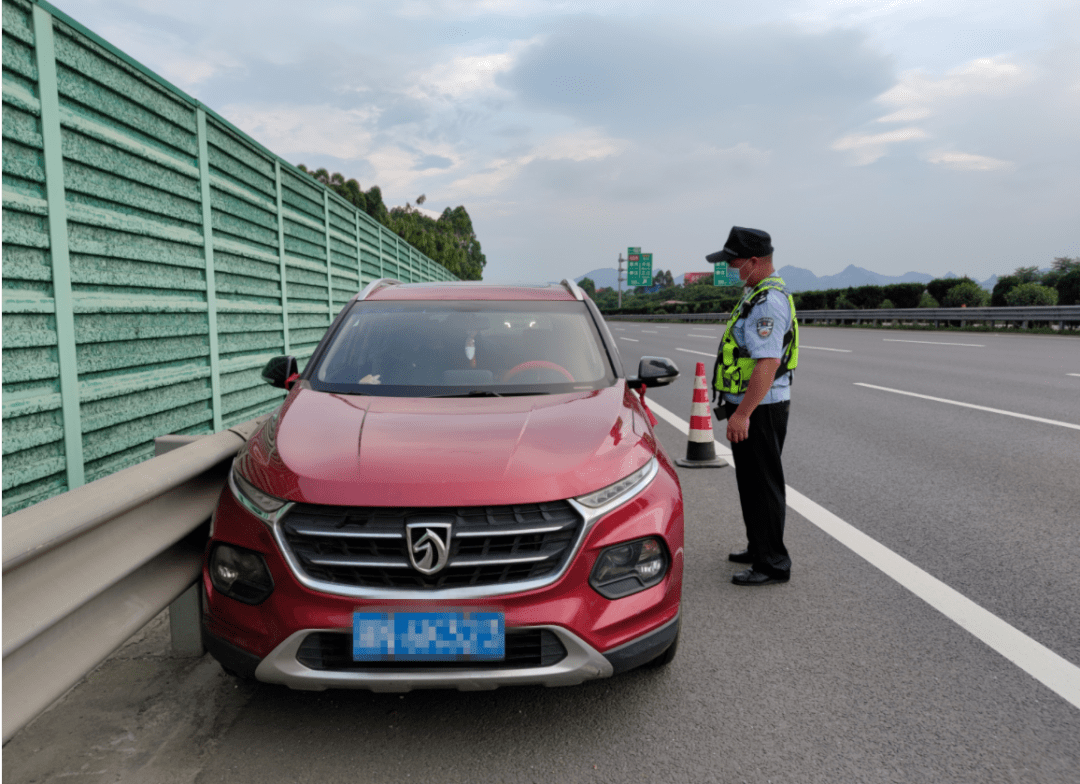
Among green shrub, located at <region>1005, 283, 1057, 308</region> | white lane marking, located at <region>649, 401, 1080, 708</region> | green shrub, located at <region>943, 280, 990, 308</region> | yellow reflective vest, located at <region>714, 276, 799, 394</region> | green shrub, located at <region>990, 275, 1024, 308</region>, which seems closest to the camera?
white lane marking, located at <region>649, 401, 1080, 708</region>

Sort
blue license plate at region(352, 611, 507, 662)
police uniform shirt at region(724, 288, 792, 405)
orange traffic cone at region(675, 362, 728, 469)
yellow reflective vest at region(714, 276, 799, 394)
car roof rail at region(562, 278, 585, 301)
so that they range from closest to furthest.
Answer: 1. blue license plate at region(352, 611, 507, 662)
2. police uniform shirt at region(724, 288, 792, 405)
3. yellow reflective vest at region(714, 276, 799, 394)
4. car roof rail at region(562, 278, 585, 301)
5. orange traffic cone at region(675, 362, 728, 469)

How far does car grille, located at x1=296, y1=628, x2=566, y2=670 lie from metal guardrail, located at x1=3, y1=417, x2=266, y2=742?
59 centimetres

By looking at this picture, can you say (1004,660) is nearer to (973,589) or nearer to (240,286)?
(973,589)

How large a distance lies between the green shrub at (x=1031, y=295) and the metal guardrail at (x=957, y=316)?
174 cm

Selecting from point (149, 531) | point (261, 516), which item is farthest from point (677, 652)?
point (149, 531)

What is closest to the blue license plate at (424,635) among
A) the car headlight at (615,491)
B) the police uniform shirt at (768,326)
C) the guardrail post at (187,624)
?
the car headlight at (615,491)

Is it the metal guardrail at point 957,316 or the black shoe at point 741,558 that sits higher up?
the metal guardrail at point 957,316

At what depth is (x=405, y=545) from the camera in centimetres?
230

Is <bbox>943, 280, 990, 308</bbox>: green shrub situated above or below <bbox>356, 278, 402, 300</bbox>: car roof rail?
above

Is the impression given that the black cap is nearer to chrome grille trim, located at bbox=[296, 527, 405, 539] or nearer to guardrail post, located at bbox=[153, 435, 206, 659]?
chrome grille trim, located at bbox=[296, 527, 405, 539]

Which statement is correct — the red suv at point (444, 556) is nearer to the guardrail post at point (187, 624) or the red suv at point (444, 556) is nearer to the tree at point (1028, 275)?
the guardrail post at point (187, 624)

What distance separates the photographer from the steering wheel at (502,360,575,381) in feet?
11.6

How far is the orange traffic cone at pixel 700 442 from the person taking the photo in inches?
259

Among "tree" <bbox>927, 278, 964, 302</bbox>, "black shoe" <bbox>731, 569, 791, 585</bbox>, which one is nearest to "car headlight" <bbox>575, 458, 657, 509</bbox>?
"black shoe" <bbox>731, 569, 791, 585</bbox>
